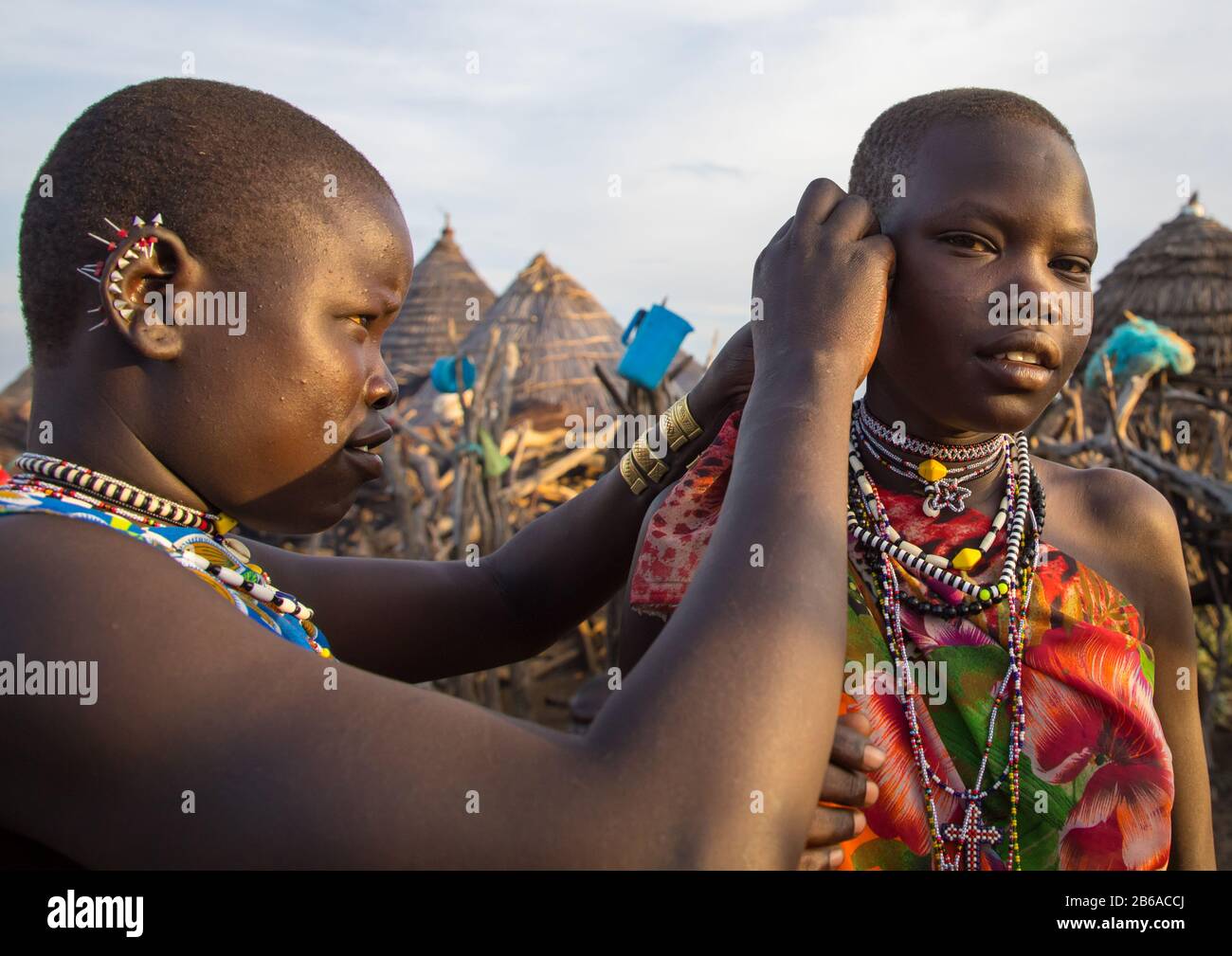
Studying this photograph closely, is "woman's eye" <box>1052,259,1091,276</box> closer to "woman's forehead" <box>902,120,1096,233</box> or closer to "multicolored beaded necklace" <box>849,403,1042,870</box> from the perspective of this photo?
"woman's forehead" <box>902,120,1096,233</box>

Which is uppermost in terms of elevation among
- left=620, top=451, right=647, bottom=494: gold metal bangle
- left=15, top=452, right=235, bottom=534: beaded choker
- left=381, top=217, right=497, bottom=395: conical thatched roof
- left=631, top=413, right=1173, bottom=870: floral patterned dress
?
left=381, top=217, right=497, bottom=395: conical thatched roof

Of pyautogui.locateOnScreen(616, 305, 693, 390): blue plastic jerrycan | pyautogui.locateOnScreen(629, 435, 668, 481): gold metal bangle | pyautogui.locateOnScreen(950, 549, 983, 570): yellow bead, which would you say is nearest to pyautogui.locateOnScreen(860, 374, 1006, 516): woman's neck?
pyautogui.locateOnScreen(950, 549, 983, 570): yellow bead

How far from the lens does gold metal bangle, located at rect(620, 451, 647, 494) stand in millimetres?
2018

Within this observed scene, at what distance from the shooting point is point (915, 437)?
1.91m

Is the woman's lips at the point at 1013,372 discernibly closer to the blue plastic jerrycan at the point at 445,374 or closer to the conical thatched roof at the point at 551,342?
the blue plastic jerrycan at the point at 445,374

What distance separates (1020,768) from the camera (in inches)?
65.7

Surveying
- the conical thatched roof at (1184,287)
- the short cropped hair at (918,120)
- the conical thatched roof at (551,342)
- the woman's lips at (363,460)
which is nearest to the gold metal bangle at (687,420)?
the short cropped hair at (918,120)

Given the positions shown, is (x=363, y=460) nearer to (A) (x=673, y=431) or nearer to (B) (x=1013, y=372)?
(A) (x=673, y=431)

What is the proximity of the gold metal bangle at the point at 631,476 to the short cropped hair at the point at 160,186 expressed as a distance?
0.80 m

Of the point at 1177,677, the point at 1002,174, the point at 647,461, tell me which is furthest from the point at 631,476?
the point at 1177,677

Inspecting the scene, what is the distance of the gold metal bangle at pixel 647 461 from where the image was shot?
199cm

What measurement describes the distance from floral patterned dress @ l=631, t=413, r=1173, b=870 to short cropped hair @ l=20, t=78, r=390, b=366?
2.62 feet

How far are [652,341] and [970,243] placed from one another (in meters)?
1.47

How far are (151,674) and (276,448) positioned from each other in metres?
0.48
